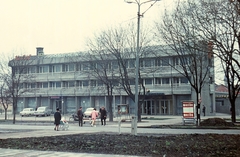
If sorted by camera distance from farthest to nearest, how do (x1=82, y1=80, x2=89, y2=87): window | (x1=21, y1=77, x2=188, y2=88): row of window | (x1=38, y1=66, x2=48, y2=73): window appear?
(x1=38, y1=66, x2=48, y2=73): window, (x1=82, y1=80, x2=89, y2=87): window, (x1=21, y1=77, x2=188, y2=88): row of window

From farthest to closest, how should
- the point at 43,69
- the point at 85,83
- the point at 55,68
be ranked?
the point at 43,69, the point at 55,68, the point at 85,83

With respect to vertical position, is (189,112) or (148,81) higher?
(148,81)

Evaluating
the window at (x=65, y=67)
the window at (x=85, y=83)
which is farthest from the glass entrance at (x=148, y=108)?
the window at (x=65, y=67)

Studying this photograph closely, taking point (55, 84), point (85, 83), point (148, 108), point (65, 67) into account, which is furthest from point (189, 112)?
point (55, 84)

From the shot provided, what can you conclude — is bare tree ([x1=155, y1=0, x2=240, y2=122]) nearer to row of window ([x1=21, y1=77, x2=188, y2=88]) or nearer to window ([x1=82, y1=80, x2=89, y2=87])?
row of window ([x1=21, y1=77, x2=188, y2=88])

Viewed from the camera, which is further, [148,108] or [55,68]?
[55,68]

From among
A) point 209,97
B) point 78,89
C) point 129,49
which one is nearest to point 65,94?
point 78,89

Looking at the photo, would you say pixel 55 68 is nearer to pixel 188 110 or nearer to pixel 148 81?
pixel 148 81

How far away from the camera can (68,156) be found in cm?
1091

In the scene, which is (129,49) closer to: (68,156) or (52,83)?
(68,156)

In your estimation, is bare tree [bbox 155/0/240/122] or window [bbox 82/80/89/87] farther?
window [bbox 82/80/89/87]

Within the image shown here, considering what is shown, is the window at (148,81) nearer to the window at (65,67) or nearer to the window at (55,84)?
the window at (65,67)

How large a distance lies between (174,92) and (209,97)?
6.03 metres

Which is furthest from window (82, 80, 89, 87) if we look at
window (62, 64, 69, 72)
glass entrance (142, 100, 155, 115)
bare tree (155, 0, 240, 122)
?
bare tree (155, 0, 240, 122)
